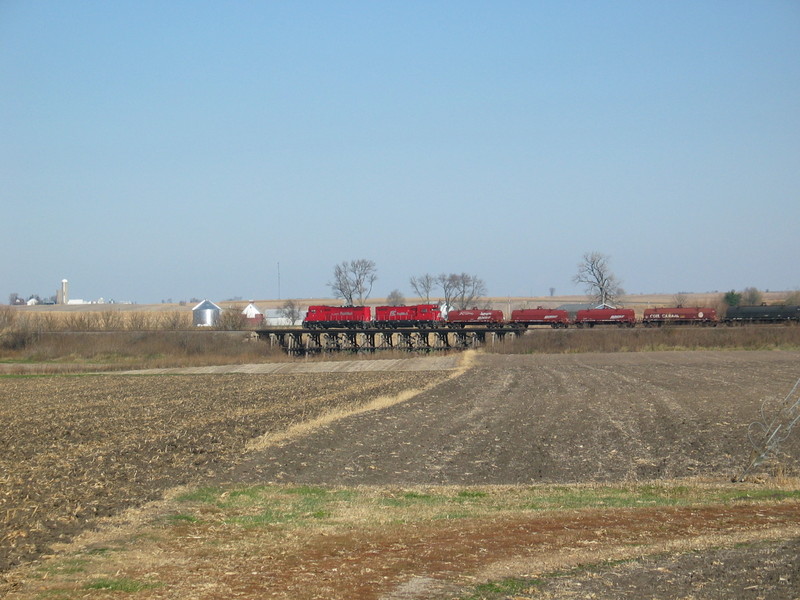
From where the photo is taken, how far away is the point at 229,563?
34.4 feet

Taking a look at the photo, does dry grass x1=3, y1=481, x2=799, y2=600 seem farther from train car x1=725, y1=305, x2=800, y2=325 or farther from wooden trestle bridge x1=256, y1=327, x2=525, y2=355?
train car x1=725, y1=305, x2=800, y2=325

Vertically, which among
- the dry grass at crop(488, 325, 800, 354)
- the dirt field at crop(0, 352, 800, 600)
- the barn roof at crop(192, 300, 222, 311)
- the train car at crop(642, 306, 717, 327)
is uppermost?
the barn roof at crop(192, 300, 222, 311)

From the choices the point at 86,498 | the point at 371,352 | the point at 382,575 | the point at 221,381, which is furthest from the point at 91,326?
the point at 382,575

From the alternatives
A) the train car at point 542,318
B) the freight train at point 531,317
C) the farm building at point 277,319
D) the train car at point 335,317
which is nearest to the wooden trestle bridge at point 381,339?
the freight train at point 531,317

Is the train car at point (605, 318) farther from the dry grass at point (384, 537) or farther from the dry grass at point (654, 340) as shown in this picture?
the dry grass at point (384, 537)

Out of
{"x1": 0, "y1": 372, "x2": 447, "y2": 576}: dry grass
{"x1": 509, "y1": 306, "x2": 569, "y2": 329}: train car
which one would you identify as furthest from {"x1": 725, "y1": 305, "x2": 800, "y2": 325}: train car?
{"x1": 0, "y1": 372, "x2": 447, "y2": 576}: dry grass

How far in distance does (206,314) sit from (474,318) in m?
45.6

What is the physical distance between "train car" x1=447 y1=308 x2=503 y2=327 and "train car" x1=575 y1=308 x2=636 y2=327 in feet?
29.0

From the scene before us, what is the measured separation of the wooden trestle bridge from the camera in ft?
260

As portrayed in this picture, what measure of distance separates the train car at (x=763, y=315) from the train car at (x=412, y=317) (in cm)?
3102

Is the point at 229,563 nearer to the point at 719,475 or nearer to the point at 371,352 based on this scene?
the point at 719,475

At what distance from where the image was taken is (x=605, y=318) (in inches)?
3393

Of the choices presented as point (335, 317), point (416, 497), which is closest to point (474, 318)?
point (335, 317)

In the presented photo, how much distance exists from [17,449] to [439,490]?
11.7 metres
